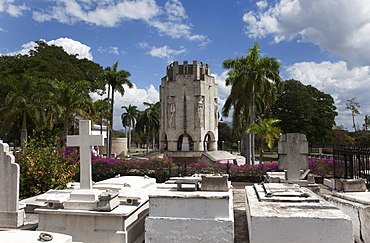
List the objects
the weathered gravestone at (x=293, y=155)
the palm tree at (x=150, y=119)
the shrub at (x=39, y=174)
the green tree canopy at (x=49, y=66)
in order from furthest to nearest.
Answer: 1. the palm tree at (x=150, y=119)
2. the green tree canopy at (x=49, y=66)
3. the shrub at (x=39, y=174)
4. the weathered gravestone at (x=293, y=155)

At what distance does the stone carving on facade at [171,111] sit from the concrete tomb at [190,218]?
836 inches

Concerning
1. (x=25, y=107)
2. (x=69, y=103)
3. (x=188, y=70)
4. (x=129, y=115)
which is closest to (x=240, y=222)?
(x=69, y=103)

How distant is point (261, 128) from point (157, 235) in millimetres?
13424

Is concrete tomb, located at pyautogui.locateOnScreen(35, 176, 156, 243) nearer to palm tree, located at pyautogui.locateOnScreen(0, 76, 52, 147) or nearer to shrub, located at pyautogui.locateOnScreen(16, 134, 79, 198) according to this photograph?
shrub, located at pyautogui.locateOnScreen(16, 134, 79, 198)

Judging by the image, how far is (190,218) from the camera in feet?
17.4

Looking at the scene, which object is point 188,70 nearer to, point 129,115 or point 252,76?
point 252,76

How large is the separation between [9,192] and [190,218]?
433 centimetres

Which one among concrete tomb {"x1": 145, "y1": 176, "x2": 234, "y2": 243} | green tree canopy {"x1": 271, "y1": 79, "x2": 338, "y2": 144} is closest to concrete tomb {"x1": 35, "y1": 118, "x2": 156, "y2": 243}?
concrete tomb {"x1": 145, "y1": 176, "x2": 234, "y2": 243}

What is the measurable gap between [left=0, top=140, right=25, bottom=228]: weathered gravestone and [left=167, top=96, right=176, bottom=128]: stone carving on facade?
20124 mm

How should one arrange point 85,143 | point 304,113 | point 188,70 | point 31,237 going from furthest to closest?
point 304,113 < point 188,70 < point 85,143 < point 31,237

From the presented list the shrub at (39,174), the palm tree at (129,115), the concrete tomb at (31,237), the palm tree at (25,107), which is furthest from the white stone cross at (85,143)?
the palm tree at (129,115)

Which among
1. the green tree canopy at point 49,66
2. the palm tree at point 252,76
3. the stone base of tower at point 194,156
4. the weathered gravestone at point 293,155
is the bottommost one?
Result: the stone base of tower at point 194,156

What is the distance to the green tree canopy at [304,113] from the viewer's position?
125 ft

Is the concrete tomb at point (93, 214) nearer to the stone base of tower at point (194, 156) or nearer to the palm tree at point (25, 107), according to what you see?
the palm tree at point (25, 107)
